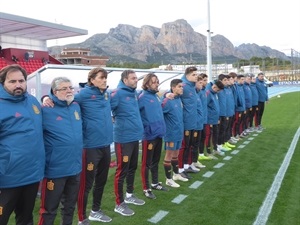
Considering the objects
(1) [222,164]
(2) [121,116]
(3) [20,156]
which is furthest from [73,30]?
(3) [20,156]

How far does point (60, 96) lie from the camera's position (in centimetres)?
312

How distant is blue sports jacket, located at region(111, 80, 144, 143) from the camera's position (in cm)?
427

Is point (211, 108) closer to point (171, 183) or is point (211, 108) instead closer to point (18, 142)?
point (171, 183)

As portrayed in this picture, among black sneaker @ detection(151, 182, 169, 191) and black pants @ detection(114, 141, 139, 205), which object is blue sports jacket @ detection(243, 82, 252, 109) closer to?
black sneaker @ detection(151, 182, 169, 191)

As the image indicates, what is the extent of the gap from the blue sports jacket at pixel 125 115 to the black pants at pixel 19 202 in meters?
1.61

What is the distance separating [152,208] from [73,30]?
1697 centimetres

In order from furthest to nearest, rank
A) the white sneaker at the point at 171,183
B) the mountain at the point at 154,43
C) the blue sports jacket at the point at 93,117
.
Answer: the mountain at the point at 154,43, the white sneaker at the point at 171,183, the blue sports jacket at the point at 93,117

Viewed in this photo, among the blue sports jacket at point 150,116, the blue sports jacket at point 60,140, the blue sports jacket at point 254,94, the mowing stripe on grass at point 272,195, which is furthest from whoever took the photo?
the blue sports jacket at point 254,94

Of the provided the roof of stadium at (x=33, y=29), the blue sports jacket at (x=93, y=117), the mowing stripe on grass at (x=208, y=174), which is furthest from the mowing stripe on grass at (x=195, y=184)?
the roof of stadium at (x=33, y=29)

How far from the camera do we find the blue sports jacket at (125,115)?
427 cm

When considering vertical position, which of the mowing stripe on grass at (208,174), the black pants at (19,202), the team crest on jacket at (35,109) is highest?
the team crest on jacket at (35,109)

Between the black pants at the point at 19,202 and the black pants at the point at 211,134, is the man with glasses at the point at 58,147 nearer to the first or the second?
the black pants at the point at 19,202

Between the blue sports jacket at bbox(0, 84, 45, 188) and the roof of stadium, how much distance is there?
13159 mm

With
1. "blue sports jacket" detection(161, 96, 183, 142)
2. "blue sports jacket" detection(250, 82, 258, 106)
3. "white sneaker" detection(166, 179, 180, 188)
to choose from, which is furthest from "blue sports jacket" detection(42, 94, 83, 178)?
"blue sports jacket" detection(250, 82, 258, 106)
